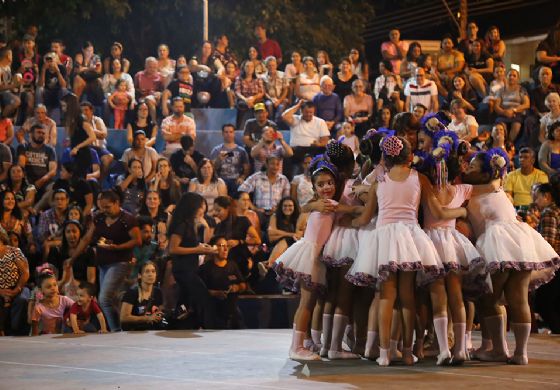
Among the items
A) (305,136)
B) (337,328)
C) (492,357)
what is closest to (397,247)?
(337,328)

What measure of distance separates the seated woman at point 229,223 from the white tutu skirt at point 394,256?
477 centimetres

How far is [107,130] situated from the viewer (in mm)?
16078

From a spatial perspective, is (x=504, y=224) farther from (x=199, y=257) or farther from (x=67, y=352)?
(x=199, y=257)

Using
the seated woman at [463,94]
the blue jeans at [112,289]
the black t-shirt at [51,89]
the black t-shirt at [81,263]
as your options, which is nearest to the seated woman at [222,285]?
the blue jeans at [112,289]

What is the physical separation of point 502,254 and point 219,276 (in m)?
4.27

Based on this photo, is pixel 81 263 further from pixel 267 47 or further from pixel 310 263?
pixel 267 47

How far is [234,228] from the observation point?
12.5 m

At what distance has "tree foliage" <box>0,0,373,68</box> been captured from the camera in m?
26.0

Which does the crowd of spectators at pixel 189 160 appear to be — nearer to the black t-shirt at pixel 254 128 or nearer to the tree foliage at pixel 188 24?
the black t-shirt at pixel 254 128

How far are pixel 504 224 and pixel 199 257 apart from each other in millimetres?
Result: 4810

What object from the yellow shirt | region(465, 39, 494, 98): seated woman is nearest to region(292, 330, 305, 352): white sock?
the yellow shirt

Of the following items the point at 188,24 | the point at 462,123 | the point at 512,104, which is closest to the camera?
the point at 462,123

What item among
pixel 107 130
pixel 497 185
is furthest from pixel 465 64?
pixel 497 185

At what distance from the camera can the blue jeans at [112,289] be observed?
36.4 ft
